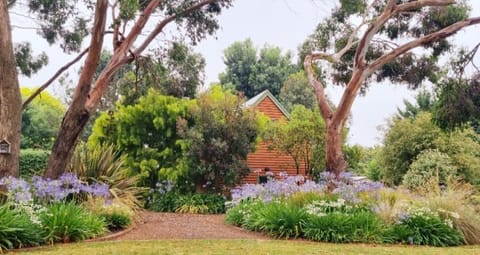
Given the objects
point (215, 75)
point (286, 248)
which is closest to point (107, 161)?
point (286, 248)

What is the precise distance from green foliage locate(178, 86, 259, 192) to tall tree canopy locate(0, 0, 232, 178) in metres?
2.34

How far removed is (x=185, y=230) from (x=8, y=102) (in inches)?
176

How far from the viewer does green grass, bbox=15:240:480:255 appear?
22.8ft

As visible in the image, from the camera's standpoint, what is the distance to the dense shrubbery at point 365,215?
29.1 feet

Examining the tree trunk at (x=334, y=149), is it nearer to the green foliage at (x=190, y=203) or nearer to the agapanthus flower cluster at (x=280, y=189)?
the agapanthus flower cluster at (x=280, y=189)

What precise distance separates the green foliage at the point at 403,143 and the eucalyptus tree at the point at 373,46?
12.9 feet

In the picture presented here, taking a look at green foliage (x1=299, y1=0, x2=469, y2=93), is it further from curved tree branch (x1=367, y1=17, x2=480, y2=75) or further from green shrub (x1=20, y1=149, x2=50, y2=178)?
green shrub (x1=20, y1=149, x2=50, y2=178)

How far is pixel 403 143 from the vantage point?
19.8 meters

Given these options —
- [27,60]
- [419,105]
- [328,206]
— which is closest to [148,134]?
[27,60]

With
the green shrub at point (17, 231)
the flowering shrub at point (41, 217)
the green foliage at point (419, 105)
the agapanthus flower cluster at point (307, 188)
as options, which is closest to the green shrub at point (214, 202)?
the agapanthus flower cluster at point (307, 188)

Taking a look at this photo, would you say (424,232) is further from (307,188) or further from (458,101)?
(458,101)

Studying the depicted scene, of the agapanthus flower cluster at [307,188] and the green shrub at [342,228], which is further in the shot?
the agapanthus flower cluster at [307,188]

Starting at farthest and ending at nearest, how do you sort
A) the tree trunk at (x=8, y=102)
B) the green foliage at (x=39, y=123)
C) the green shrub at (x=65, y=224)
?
the green foliage at (x=39, y=123) → the tree trunk at (x=8, y=102) → the green shrub at (x=65, y=224)

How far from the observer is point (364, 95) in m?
17.2
